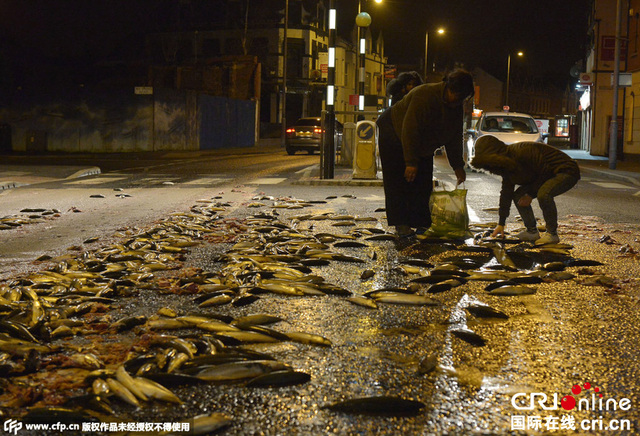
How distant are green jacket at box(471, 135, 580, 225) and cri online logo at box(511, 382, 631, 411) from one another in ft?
16.0

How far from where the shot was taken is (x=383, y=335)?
450cm

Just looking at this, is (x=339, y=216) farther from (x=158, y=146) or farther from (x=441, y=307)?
(x=158, y=146)

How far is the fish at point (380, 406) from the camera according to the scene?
3.21m

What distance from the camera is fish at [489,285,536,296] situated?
569 cm

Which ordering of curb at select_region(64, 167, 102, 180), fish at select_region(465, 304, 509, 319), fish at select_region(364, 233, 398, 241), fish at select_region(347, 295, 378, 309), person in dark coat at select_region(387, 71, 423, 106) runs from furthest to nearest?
curb at select_region(64, 167, 102, 180) → person in dark coat at select_region(387, 71, 423, 106) → fish at select_region(364, 233, 398, 241) → fish at select_region(347, 295, 378, 309) → fish at select_region(465, 304, 509, 319)

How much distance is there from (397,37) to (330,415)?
300 feet

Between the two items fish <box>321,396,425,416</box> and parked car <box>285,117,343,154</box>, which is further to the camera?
parked car <box>285,117,343,154</box>

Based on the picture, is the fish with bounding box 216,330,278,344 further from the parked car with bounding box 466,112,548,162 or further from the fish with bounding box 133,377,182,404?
the parked car with bounding box 466,112,548,162

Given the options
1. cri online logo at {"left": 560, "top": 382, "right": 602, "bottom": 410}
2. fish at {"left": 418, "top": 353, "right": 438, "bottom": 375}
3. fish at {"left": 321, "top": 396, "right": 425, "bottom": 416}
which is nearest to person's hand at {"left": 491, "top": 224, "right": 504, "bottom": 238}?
fish at {"left": 418, "top": 353, "right": 438, "bottom": 375}

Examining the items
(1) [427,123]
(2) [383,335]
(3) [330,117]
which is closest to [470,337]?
(2) [383,335]

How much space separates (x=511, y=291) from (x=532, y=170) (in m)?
2.97

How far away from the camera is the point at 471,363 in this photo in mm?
3928

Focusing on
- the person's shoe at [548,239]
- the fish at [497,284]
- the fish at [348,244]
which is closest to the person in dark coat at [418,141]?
the fish at [348,244]

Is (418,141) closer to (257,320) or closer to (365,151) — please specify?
(257,320)
